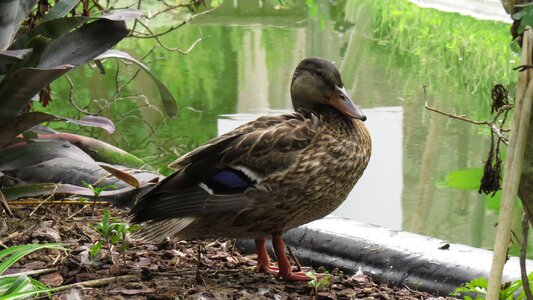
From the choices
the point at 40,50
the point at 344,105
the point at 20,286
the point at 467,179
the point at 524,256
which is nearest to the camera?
the point at 524,256

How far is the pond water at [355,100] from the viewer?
17.3 ft

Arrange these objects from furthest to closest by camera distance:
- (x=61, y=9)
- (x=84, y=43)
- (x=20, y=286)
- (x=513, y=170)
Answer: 1. (x=61, y=9)
2. (x=84, y=43)
3. (x=20, y=286)
4. (x=513, y=170)

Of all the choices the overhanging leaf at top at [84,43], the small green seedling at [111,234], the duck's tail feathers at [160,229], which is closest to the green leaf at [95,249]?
the small green seedling at [111,234]

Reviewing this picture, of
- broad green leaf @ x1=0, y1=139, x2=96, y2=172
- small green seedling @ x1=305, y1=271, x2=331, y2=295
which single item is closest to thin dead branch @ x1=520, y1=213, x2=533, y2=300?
small green seedling @ x1=305, y1=271, x2=331, y2=295

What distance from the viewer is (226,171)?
292 cm

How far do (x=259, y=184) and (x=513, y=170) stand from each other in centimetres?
103

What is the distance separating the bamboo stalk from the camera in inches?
78.5

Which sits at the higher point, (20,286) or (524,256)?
(524,256)

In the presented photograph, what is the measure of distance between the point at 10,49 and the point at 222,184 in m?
1.23

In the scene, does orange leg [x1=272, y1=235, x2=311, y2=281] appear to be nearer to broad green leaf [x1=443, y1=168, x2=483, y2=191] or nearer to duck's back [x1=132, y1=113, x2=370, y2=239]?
duck's back [x1=132, y1=113, x2=370, y2=239]

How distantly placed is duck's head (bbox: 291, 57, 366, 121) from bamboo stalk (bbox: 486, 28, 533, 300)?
3.59 ft

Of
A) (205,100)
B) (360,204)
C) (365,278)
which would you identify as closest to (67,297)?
(365,278)

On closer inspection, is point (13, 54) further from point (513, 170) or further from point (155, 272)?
point (513, 170)

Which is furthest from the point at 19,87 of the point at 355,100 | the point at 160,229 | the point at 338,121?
the point at 355,100
